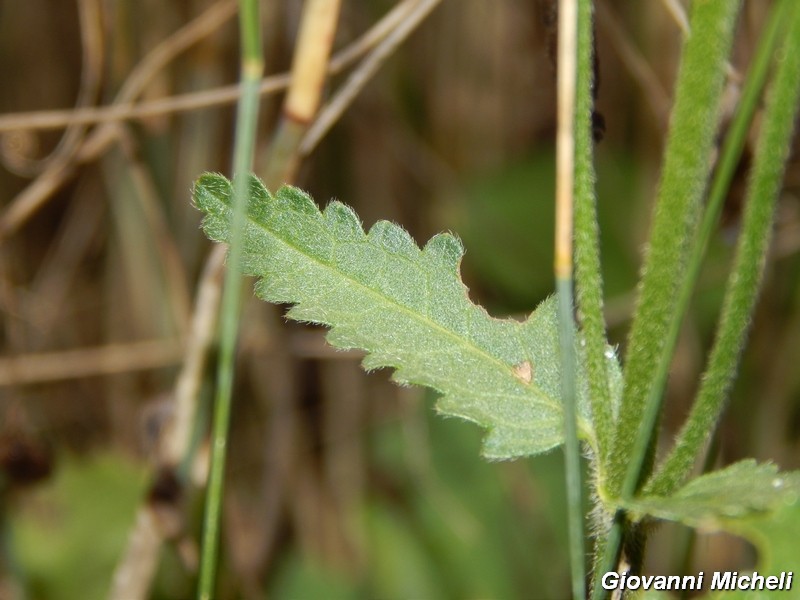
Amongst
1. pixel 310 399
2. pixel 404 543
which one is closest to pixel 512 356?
pixel 404 543

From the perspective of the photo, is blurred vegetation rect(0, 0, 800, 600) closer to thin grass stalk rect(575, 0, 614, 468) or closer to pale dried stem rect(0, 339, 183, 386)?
pale dried stem rect(0, 339, 183, 386)

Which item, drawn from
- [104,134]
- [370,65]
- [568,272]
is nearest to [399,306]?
[568,272]

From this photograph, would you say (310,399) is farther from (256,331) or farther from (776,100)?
(776,100)

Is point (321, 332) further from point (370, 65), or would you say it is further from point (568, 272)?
point (568, 272)

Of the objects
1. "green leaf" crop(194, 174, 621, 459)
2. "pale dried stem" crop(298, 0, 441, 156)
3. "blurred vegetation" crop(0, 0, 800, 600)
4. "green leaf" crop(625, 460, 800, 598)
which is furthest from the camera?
"blurred vegetation" crop(0, 0, 800, 600)

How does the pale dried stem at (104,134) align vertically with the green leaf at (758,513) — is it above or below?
above

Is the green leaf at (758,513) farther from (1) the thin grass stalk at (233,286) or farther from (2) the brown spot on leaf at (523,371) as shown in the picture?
(1) the thin grass stalk at (233,286)

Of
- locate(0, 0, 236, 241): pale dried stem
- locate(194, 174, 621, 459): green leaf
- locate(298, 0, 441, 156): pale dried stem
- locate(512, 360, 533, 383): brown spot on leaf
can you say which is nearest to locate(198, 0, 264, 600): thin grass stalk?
locate(194, 174, 621, 459): green leaf

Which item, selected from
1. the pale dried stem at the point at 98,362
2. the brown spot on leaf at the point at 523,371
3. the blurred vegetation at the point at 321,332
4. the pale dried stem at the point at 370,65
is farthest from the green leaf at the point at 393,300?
the pale dried stem at the point at 98,362
